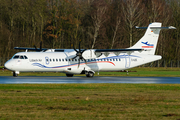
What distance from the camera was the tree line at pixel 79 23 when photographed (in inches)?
2549

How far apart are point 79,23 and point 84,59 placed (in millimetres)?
32635

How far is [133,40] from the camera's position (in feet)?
220

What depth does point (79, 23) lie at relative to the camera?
6775 centimetres

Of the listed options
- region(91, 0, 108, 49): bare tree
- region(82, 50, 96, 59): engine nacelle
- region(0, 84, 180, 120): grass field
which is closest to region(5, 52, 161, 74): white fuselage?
region(82, 50, 96, 59): engine nacelle

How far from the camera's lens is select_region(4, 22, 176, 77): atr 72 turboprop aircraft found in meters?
33.5

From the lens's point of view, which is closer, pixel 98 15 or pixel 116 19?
pixel 98 15

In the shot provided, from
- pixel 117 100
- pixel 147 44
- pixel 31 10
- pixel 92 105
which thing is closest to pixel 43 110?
pixel 92 105

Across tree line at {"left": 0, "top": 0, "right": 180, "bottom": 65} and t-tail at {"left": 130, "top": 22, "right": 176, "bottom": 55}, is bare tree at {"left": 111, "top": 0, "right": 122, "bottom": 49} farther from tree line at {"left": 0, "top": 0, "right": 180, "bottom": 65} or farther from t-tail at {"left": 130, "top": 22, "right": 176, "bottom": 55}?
t-tail at {"left": 130, "top": 22, "right": 176, "bottom": 55}

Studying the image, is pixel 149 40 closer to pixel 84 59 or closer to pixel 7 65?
pixel 84 59

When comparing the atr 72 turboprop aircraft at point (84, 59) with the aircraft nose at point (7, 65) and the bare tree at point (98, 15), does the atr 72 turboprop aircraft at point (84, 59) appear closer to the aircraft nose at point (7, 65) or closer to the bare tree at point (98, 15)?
the aircraft nose at point (7, 65)

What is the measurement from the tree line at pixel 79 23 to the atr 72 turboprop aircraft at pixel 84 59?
23.3 meters

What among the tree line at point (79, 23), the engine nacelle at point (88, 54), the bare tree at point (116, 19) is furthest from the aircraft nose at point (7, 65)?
the bare tree at point (116, 19)

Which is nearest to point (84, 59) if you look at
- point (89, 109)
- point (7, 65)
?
point (7, 65)

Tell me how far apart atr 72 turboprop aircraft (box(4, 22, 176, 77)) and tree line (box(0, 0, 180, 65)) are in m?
23.3
